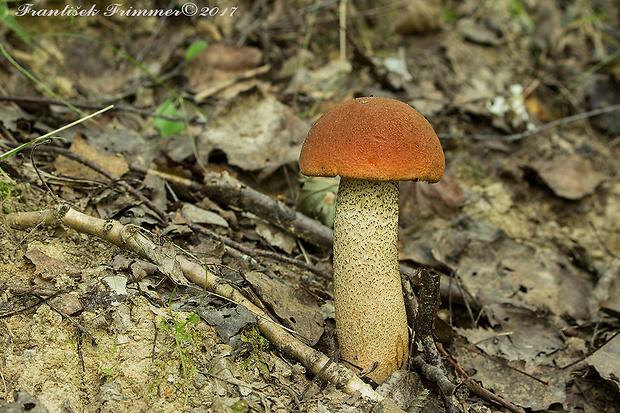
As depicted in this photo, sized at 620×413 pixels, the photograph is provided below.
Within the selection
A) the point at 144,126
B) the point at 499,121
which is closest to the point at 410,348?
the point at 144,126

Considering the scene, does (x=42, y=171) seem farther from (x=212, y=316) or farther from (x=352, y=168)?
(x=352, y=168)

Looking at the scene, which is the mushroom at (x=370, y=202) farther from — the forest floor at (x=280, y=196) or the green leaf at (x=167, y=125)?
the green leaf at (x=167, y=125)

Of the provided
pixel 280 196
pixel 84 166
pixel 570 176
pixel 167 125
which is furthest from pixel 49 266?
pixel 570 176

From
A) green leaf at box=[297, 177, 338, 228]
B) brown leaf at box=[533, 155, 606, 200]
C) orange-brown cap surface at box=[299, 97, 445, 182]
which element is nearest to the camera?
orange-brown cap surface at box=[299, 97, 445, 182]

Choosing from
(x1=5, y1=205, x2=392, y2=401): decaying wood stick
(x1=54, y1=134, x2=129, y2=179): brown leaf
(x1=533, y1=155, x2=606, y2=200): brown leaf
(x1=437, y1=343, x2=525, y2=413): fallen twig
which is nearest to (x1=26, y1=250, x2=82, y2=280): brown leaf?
(x1=5, y1=205, x2=392, y2=401): decaying wood stick

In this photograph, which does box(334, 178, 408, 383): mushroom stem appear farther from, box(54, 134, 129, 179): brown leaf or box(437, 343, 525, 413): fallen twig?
box(54, 134, 129, 179): brown leaf

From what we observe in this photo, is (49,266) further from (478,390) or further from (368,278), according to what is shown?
(478,390)
